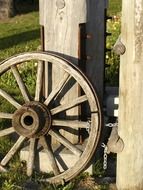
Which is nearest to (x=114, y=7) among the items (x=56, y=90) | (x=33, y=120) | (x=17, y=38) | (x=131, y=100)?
(x=17, y=38)

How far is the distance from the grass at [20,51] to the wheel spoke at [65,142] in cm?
28

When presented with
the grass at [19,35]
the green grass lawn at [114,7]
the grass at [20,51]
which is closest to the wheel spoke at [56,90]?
the grass at [20,51]

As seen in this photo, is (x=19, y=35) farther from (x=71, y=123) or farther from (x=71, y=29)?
(x=71, y=123)

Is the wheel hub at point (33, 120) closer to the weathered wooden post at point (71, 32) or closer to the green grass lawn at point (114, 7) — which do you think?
the weathered wooden post at point (71, 32)

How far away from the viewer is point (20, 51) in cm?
983

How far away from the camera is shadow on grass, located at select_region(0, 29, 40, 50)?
1065 cm

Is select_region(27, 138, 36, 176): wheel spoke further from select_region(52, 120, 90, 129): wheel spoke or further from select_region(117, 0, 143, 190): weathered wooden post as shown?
select_region(117, 0, 143, 190): weathered wooden post

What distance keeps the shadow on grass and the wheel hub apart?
5.34 meters

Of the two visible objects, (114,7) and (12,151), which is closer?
(12,151)


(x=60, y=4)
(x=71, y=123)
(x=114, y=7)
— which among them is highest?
(x=114, y=7)

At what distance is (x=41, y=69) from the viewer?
511 cm

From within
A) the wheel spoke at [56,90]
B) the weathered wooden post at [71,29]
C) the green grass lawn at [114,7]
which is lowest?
the wheel spoke at [56,90]

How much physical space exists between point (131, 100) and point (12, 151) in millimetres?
1254

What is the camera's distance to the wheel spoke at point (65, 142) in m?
5.06
